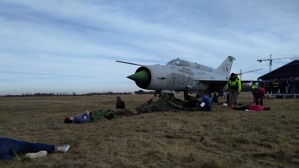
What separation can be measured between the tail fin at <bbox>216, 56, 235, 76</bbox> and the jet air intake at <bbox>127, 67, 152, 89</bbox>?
39.2 feet

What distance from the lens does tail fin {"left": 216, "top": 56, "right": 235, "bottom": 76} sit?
1006 inches

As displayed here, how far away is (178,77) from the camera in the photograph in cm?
1644

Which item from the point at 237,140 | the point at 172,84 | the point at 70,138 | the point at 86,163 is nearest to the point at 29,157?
the point at 86,163

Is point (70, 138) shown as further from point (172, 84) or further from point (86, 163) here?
point (172, 84)

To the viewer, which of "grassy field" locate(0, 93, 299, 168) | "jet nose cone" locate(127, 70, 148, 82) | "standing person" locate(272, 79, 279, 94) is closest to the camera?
"grassy field" locate(0, 93, 299, 168)

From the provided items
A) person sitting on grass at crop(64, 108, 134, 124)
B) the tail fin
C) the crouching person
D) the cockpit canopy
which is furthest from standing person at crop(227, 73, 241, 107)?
the tail fin

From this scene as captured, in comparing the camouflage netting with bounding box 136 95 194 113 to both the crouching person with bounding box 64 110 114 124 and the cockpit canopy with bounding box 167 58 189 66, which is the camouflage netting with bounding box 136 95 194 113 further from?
the cockpit canopy with bounding box 167 58 189 66

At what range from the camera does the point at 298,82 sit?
3503 cm

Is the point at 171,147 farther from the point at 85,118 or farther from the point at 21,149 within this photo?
the point at 85,118

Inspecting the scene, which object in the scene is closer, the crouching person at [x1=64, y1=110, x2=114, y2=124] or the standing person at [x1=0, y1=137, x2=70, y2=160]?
the standing person at [x1=0, y1=137, x2=70, y2=160]

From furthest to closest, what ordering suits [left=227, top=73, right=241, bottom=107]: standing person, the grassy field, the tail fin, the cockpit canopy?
the tail fin, the cockpit canopy, [left=227, top=73, right=241, bottom=107]: standing person, the grassy field

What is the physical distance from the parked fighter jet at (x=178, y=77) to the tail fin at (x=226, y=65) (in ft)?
10.7

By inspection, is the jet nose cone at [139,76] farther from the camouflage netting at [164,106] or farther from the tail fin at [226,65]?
the tail fin at [226,65]

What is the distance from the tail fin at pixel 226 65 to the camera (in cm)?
2556
